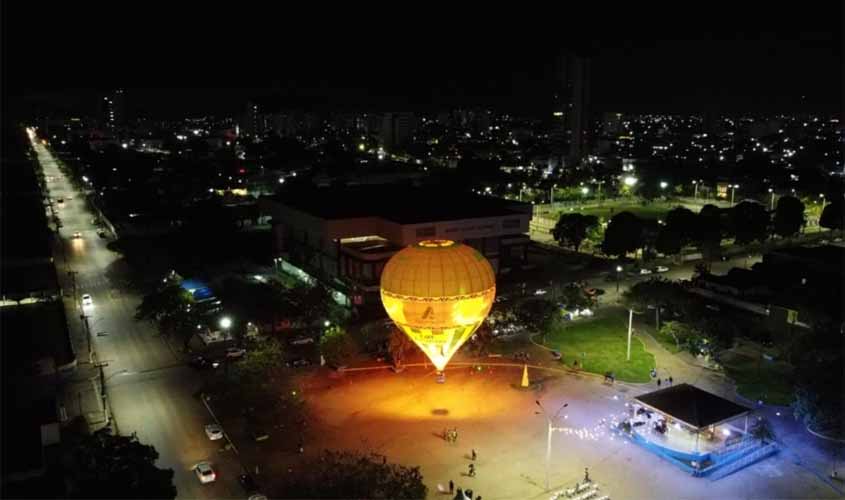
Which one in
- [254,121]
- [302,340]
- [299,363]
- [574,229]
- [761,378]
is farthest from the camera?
[254,121]

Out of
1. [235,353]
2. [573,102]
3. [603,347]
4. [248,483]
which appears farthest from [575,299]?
[573,102]

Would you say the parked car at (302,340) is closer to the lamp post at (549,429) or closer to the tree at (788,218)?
the lamp post at (549,429)

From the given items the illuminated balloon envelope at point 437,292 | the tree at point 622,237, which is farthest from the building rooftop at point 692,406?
the tree at point 622,237

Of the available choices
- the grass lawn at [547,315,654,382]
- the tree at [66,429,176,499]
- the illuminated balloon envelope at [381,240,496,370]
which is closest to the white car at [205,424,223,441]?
the tree at [66,429,176,499]

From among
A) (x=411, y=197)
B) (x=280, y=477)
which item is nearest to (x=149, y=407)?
(x=280, y=477)

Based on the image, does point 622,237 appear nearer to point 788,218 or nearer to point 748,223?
point 748,223
